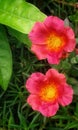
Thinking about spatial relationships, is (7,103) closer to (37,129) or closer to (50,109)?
(37,129)

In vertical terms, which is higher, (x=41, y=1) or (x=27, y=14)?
(x=27, y=14)

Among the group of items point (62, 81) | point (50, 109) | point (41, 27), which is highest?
point (41, 27)

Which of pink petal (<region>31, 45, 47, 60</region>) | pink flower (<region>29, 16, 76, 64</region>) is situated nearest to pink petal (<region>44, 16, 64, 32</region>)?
pink flower (<region>29, 16, 76, 64</region>)

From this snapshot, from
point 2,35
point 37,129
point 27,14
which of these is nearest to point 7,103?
point 37,129

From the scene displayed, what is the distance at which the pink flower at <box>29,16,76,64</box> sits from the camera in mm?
1809

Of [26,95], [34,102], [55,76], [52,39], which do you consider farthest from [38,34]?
[26,95]

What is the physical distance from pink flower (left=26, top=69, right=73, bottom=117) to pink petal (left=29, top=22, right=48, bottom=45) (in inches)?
5.5

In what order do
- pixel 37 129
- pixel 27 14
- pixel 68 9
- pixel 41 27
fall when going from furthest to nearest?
pixel 68 9 < pixel 37 129 < pixel 27 14 < pixel 41 27

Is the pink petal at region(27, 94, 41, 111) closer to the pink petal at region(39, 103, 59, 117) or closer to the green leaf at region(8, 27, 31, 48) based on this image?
the pink petal at region(39, 103, 59, 117)

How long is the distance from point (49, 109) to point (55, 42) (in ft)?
0.98

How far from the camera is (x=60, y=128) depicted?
217 cm

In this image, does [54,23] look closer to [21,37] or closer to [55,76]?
[55,76]

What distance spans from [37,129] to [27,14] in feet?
2.02

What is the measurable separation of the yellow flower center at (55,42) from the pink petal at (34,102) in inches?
9.3
